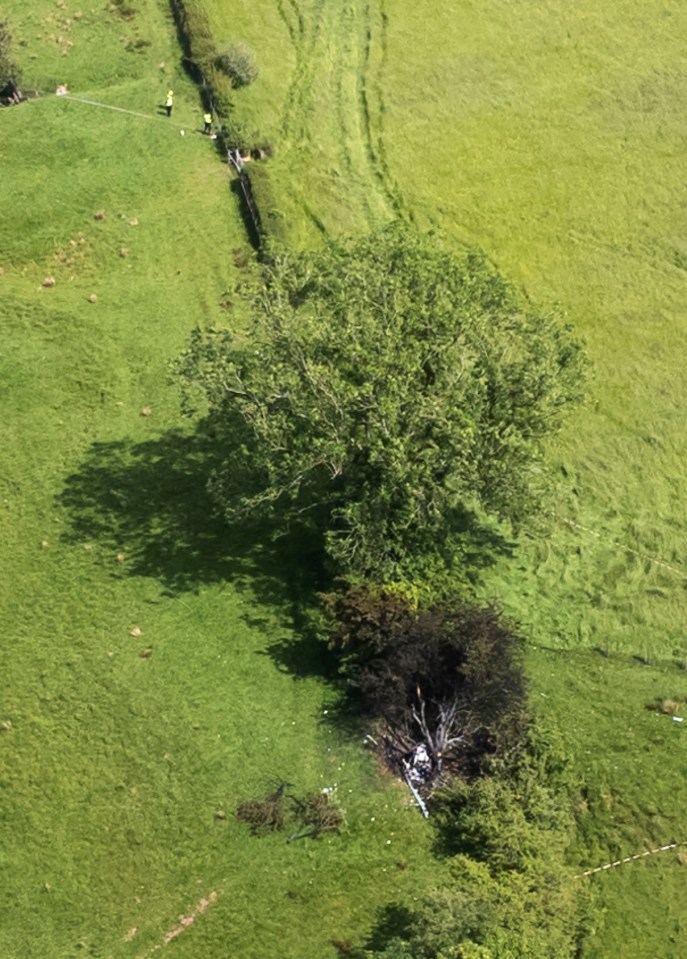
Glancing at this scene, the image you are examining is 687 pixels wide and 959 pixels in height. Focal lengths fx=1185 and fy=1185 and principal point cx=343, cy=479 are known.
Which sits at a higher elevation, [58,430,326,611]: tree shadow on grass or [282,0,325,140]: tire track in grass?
Answer: [282,0,325,140]: tire track in grass

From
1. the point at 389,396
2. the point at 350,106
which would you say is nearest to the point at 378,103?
the point at 350,106

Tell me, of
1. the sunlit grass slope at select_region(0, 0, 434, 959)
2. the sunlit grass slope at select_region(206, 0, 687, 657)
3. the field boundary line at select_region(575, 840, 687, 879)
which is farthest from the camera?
the sunlit grass slope at select_region(206, 0, 687, 657)

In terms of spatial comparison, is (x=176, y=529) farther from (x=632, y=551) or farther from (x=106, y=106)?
(x=106, y=106)

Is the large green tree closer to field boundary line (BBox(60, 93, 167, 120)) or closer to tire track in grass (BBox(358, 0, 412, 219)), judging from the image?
tire track in grass (BBox(358, 0, 412, 219))

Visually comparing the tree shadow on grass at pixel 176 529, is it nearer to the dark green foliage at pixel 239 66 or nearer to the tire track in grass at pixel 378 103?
the tire track in grass at pixel 378 103

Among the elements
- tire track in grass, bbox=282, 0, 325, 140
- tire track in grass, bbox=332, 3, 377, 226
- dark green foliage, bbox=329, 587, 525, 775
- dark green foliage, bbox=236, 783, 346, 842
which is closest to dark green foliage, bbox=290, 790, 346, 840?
dark green foliage, bbox=236, 783, 346, 842

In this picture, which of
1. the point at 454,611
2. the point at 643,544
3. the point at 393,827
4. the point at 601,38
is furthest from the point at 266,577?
the point at 601,38
